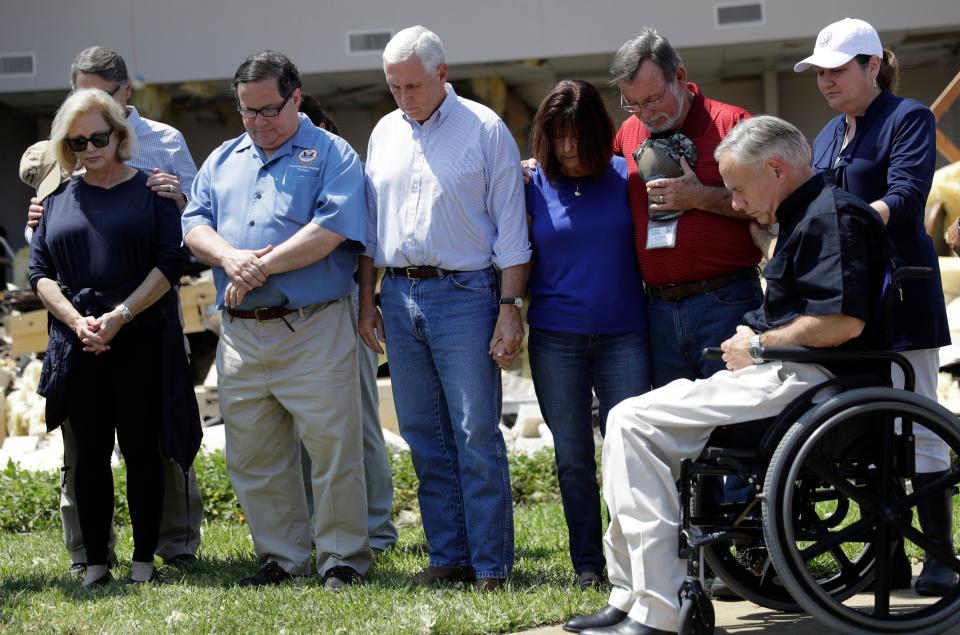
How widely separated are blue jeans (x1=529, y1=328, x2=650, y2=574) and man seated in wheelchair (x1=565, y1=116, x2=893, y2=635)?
1.96 feet

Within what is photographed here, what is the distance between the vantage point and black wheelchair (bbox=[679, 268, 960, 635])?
2.96 metres

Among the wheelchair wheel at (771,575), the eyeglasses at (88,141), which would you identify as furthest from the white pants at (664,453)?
the eyeglasses at (88,141)

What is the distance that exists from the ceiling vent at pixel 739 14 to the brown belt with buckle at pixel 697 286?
841cm

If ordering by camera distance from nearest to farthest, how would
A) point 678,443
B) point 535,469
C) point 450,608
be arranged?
point 678,443, point 450,608, point 535,469

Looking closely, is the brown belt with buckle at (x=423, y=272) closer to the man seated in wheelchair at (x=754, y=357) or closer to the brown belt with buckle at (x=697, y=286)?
the brown belt with buckle at (x=697, y=286)

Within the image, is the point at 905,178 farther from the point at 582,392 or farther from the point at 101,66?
the point at 101,66

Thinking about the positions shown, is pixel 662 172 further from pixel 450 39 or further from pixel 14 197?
pixel 14 197

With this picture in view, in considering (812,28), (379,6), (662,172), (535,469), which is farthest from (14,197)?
(662,172)

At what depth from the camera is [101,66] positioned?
15.2 feet

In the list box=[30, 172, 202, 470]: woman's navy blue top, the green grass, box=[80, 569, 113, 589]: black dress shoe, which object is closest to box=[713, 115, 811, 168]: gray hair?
the green grass

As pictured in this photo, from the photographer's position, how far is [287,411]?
425 centimetres

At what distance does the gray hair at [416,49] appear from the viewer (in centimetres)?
383

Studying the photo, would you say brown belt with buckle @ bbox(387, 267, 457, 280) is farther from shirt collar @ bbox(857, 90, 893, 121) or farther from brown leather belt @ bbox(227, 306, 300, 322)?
shirt collar @ bbox(857, 90, 893, 121)

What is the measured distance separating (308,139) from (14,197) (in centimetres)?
1252
